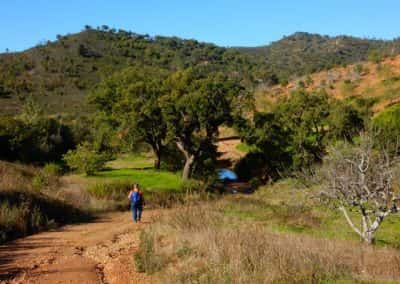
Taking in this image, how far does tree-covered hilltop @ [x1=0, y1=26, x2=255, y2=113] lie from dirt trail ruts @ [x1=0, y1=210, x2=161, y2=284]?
1879 inches

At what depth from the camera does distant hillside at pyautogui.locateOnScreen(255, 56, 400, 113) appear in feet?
178

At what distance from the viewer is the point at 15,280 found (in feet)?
25.8

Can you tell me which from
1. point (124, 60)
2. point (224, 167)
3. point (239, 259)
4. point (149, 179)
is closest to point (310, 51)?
point (124, 60)

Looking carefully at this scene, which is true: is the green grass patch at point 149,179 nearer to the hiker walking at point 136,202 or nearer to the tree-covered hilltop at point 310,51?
the hiker walking at point 136,202

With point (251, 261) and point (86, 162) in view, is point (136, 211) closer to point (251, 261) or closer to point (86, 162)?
point (251, 261)

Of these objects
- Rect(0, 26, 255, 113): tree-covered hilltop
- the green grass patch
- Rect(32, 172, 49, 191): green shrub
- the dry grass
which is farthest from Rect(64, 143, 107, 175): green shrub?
Rect(0, 26, 255, 113): tree-covered hilltop

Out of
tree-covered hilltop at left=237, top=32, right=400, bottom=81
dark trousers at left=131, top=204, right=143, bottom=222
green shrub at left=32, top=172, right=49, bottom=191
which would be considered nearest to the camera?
dark trousers at left=131, top=204, right=143, bottom=222

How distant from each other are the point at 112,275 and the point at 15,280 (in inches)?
67.4

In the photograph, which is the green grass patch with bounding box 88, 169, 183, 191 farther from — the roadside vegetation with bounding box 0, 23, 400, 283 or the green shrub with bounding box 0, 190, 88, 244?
the green shrub with bounding box 0, 190, 88, 244

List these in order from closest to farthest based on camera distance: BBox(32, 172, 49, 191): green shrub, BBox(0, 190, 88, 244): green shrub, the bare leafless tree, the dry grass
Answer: the dry grass < BBox(0, 190, 88, 244): green shrub < the bare leafless tree < BBox(32, 172, 49, 191): green shrub

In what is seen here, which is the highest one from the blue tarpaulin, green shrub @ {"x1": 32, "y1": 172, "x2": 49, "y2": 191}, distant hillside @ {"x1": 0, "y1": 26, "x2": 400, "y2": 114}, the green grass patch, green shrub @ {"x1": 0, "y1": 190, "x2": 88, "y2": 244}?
distant hillside @ {"x1": 0, "y1": 26, "x2": 400, "y2": 114}

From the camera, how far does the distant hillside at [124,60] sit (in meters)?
76.7

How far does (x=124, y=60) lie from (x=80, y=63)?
43.0 ft

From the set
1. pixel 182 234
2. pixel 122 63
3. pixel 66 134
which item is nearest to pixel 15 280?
pixel 182 234
